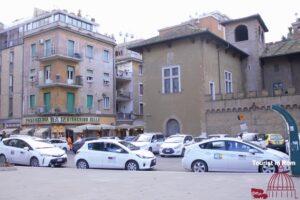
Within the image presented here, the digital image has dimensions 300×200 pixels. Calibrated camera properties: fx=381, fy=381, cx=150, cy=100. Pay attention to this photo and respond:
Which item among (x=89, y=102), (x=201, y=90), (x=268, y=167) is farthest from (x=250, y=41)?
(x=268, y=167)

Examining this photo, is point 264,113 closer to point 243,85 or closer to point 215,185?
point 243,85

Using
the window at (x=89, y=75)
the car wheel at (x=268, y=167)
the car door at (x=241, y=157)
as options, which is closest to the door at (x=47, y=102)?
the window at (x=89, y=75)

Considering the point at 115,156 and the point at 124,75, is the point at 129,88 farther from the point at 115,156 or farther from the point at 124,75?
the point at 115,156

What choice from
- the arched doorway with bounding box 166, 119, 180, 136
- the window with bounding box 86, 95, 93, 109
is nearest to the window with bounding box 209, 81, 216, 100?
the arched doorway with bounding box 166, 119, 180, 136

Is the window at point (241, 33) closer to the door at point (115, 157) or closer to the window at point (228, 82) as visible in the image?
A: the window at point (228, 82)

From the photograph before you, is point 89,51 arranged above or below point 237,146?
above

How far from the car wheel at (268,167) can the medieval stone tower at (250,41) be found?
28.6 m

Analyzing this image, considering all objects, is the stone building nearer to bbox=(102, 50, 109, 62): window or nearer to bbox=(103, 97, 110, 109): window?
bbox=(102, 50, 109, 62): window

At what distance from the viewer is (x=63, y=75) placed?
129ft

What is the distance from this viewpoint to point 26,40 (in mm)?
42781

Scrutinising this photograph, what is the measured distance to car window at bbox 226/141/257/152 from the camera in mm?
14473

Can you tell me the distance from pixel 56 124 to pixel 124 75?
14.2 m

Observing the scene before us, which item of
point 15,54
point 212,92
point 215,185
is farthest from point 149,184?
point 15,54

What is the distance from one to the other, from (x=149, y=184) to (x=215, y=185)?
6.26 ft
